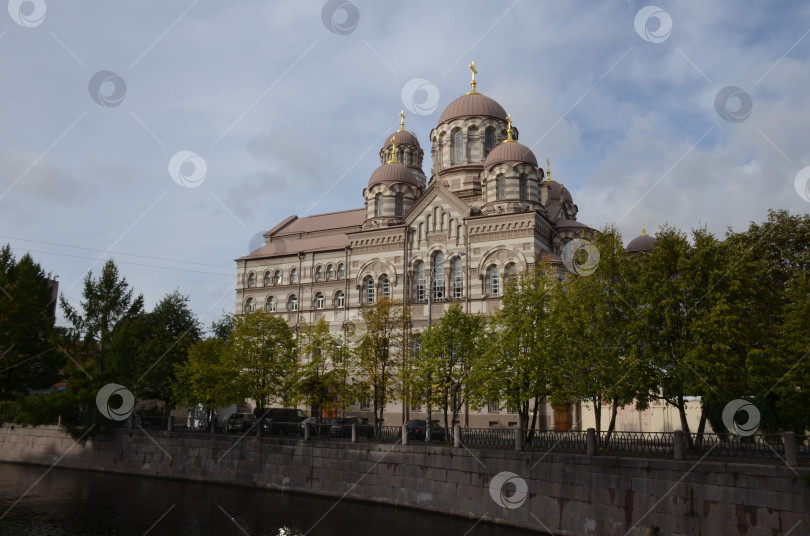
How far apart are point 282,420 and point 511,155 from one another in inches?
1015

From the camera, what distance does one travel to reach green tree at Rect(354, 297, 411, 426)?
123 ft

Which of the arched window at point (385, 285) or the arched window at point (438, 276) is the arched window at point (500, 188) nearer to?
the arched window at point (438, 276)

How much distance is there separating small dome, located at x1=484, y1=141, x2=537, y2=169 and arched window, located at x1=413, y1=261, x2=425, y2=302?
9.43 metres

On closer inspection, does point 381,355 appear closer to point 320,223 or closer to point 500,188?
point 500,188

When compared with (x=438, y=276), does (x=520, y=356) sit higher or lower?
lower

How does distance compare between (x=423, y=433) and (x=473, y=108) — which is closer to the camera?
(x=423, y=433)

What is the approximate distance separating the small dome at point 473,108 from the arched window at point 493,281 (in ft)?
53.9

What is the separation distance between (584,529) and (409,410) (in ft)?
83.0

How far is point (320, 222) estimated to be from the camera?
6438 cm

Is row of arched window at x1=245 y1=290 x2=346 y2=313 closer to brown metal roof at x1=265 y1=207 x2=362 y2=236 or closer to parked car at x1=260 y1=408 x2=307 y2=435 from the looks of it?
brown metal roof at x1=265 y1=207 x2=362 y2=236

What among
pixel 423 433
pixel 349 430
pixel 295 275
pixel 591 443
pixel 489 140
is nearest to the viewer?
pixel 591 443

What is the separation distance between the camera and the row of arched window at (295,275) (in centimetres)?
5572

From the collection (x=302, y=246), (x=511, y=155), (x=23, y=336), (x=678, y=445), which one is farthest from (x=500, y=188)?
(x=23, y=336)

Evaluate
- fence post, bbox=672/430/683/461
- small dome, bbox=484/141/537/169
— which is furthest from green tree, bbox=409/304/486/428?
small dome, bbox=484/141/537/169
